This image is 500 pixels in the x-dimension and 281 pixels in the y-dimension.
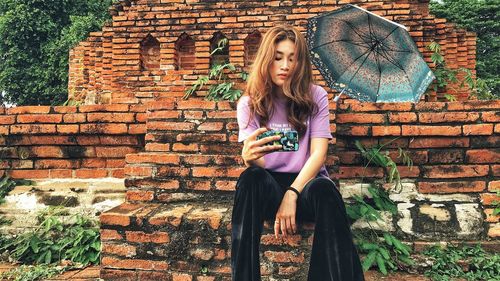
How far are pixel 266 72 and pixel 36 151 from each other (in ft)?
7.29

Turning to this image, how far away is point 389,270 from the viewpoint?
82.6 inches

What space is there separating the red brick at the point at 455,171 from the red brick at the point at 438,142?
154 millimetres

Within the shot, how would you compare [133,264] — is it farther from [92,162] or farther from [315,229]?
[92,162]

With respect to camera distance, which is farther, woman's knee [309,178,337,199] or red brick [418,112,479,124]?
red brick [418,112,479,124]

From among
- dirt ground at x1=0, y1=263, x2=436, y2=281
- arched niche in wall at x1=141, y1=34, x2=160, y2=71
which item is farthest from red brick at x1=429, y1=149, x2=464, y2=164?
arched niche in wall at x1=141, y1=34, x2=160, y2=71

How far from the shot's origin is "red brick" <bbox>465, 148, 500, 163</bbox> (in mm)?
2502

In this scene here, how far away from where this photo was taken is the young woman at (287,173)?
4.95ft

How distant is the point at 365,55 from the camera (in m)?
3.33

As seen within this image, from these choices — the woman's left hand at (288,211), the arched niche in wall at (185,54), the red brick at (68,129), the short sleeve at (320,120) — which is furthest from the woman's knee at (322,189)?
the arched niche in wall at (185,54)

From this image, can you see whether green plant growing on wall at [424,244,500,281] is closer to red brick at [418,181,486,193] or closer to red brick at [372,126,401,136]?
red brick at [418,181,486,193]

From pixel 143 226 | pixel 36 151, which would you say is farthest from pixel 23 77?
pixel 143 226

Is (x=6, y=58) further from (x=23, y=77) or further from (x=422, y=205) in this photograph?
(x=422, y=205)

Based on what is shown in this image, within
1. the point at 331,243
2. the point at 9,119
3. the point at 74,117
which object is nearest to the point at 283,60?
the point at 331,243

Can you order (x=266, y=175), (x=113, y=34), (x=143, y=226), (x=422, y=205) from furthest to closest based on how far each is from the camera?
(x=113, y=34), (x=422, y=205), (x=143, y=226), (x=266, y=175)
